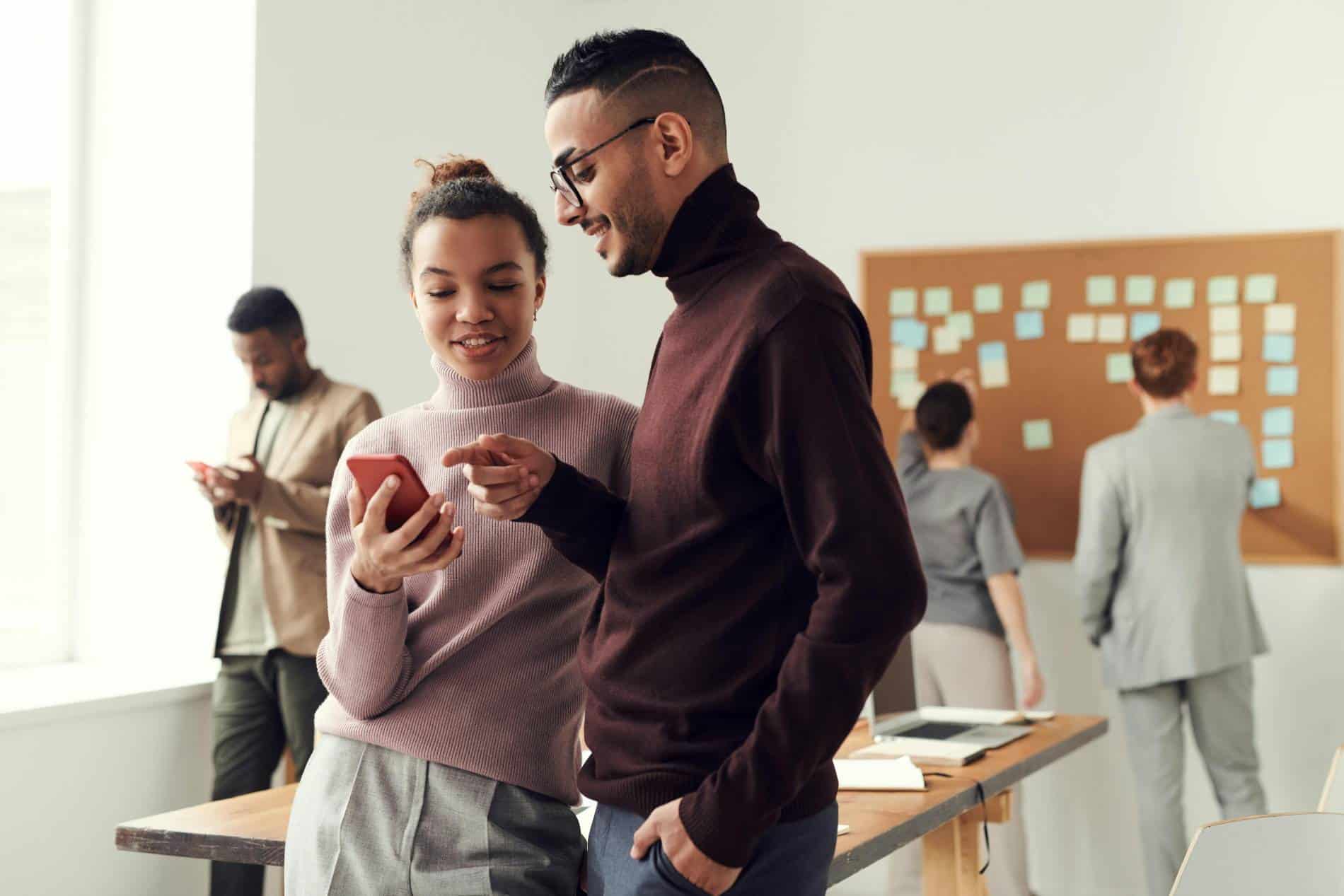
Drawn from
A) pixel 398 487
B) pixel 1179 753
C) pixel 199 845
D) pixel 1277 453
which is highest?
pixel 1277 453

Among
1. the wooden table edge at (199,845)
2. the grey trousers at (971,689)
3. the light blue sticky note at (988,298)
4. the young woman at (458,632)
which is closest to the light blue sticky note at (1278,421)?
the light blue sticky note at (988,298)

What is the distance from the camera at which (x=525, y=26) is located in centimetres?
538

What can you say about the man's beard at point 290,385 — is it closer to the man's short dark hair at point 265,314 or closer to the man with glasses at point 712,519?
the man's short dark hair at point 265,314

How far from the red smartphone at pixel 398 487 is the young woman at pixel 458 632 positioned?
14 millimetres

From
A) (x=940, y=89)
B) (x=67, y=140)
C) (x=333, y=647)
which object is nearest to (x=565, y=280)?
(x=940, y=89)

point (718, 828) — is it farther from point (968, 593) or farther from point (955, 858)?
point (968, 593)

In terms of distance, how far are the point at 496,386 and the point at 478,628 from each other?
28 centimetres

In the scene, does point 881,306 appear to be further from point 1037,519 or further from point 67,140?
point 67,140

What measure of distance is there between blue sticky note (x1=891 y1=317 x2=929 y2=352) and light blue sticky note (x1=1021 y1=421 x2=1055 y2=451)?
478 mm

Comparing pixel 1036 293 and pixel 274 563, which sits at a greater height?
pixel 1036 293

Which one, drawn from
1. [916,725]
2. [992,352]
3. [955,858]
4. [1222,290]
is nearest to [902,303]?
[992,352]

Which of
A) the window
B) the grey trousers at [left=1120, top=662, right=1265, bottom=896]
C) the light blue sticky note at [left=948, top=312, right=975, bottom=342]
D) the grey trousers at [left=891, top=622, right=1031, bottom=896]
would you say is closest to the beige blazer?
the window

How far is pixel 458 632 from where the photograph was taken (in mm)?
1505

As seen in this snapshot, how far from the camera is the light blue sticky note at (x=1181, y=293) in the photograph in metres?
4.71
